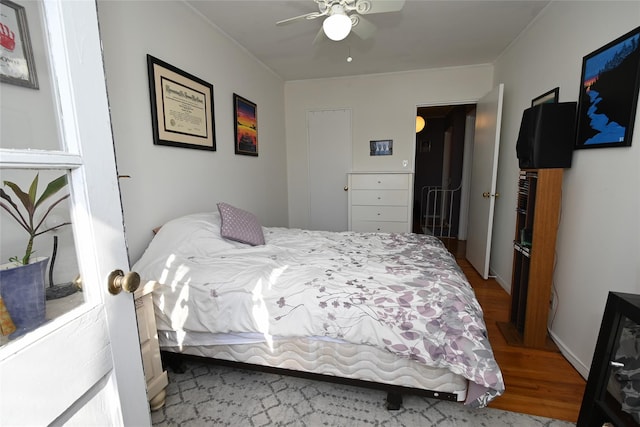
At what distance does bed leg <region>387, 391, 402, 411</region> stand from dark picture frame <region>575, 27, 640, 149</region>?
1710 millimetres

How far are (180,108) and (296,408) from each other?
6.94 ft

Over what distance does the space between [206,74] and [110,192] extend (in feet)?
7.15

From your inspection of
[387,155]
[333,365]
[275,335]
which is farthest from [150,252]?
[387,155]

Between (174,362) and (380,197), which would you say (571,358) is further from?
(174,362)

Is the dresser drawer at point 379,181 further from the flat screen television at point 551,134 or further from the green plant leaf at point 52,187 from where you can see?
the green plant leaf at point 52,187

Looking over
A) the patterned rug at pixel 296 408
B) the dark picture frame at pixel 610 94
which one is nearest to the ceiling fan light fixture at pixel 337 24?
the dark picture frame at pixel 610 94

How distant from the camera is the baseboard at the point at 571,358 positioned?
170 cm

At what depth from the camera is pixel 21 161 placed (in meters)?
0.47

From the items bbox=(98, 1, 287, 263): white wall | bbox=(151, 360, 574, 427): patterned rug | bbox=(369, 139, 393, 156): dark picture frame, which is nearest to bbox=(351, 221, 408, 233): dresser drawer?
bbox=(369, 139, 393, 156): dark picture frame

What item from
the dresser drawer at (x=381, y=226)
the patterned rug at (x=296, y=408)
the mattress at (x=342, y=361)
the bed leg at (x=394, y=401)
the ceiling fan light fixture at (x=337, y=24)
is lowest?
the patterned rug at (x=296, y=408)

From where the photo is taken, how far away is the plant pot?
1.62 feet

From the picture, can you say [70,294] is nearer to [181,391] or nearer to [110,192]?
[110,192]

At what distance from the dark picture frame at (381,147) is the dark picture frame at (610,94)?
2248mm

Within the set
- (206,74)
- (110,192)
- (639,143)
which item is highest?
(206,74)
